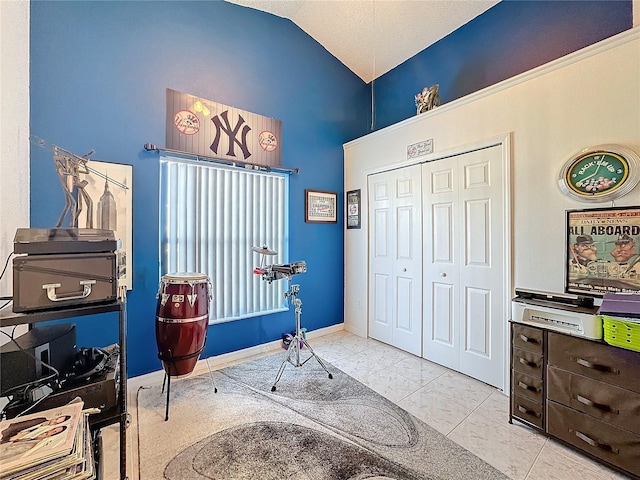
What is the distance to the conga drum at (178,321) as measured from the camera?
2047 mm

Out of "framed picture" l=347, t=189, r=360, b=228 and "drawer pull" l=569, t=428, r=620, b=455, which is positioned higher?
"framed picture" l=347, t=189, r=360, b=228

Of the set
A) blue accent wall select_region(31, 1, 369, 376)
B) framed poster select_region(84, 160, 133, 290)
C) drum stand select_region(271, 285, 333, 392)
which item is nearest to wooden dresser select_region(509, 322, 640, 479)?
drum stand select_region(271, 285, 333, 392)

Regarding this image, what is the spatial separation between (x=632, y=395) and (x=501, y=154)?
1.74 metres

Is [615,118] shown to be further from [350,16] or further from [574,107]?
[350,16]

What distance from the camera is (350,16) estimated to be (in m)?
3.17

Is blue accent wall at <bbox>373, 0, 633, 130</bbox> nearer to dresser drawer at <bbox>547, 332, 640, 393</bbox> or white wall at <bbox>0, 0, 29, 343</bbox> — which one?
dresser drawer at <bbox>547, 332, 640, 393</bbox>

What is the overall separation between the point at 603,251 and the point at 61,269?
115 inches

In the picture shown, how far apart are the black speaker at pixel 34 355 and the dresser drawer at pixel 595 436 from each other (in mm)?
2694

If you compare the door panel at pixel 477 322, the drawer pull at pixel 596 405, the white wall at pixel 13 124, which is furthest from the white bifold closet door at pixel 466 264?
the white wall at pixel 13 124

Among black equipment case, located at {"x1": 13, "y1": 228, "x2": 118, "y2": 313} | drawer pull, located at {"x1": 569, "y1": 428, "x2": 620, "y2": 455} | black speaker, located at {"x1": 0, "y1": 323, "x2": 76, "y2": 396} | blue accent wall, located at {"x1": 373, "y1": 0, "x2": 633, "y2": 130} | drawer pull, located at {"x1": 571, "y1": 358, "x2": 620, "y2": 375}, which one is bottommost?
drawer pull, located at {"x1": 569, "y1": 428, "x2": 620, "y2": 455}

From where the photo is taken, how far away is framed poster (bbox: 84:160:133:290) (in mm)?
2217

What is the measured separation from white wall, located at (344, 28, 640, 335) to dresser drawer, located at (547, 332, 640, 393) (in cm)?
50

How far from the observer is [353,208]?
379 centimetres

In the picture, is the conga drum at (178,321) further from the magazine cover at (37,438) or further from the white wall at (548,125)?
the white wall at (548,125)
